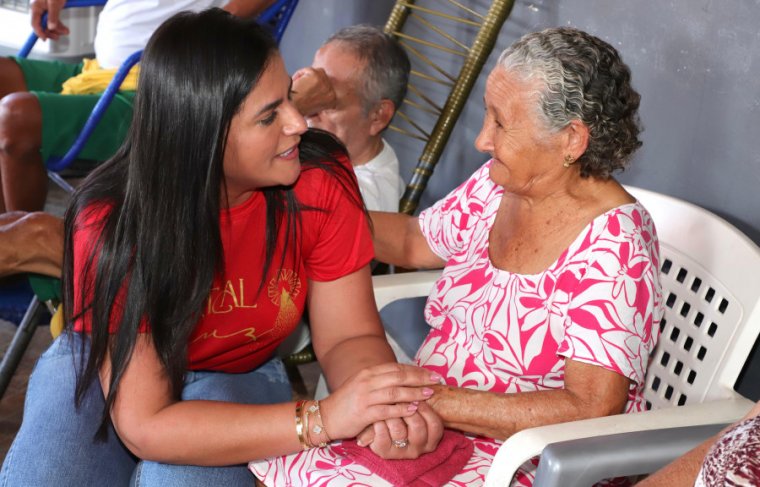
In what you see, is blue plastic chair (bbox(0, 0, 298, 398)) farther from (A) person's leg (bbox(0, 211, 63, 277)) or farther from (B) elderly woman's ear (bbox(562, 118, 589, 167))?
(B) elderly woman's ear (bbox(562, 118, 589, 167))

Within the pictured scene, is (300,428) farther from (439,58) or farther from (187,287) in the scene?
(439,58)

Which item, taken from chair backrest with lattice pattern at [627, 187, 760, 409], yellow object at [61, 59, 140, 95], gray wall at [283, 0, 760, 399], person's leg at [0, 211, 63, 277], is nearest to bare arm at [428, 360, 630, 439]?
chair backrest with lattice pattern at [627, 187, 760, 409]

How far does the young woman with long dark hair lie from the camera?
1.60 metres

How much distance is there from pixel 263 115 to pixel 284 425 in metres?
0.53

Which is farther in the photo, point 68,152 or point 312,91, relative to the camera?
point 68,152

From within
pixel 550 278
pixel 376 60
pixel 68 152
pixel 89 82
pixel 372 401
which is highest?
pixel 376 60

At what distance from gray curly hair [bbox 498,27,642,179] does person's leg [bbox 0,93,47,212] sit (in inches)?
74.0

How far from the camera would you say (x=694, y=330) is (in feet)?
6.43

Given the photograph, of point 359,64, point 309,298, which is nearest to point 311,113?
point 359,64

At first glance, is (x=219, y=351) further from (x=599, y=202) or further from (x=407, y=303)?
(x=407, y=303)

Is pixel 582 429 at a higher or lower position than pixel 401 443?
higher

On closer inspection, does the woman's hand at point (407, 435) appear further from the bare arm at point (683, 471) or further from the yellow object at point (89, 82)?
the yellow object at point (89, 82)

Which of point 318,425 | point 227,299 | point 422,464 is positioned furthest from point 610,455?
point 227,299

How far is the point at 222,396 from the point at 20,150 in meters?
1.55
